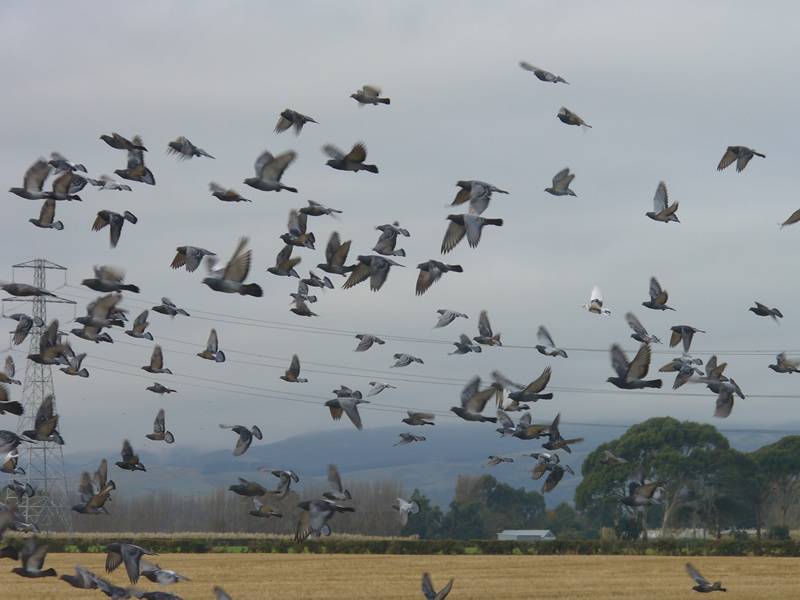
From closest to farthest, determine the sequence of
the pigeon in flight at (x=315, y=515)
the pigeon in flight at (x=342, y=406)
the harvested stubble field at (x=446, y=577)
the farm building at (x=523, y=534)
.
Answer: the pigeon in flight at (x=315, y=515)
the pigeon in flight at (x=342, y=406)
the harvested stubble field at (x=446, y=577)
the farm building at (x=523, y=534)

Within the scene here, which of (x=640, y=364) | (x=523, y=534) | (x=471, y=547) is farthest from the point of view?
(x=523, y=534)

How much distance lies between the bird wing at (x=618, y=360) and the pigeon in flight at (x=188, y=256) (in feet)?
29.2

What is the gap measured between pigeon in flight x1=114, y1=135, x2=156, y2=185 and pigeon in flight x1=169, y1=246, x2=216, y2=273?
182cm

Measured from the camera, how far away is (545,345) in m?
33.1

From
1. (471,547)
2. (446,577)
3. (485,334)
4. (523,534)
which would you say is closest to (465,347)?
(485,334)

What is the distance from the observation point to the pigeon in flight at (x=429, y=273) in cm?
2969

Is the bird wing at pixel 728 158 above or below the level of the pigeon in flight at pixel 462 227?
above

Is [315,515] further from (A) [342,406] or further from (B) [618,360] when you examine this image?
(B) [618,360]

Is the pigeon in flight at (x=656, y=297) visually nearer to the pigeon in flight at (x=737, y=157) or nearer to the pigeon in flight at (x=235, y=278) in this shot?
the pigeon in flight at (x=737, y=157)

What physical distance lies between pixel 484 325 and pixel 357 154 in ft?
30.4

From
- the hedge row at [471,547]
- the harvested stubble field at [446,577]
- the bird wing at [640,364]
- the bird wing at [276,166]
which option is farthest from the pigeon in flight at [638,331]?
the hedge row at [471,547]

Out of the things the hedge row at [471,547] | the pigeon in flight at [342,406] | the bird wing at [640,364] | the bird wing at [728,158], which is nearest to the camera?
the bird wing at [640,364]

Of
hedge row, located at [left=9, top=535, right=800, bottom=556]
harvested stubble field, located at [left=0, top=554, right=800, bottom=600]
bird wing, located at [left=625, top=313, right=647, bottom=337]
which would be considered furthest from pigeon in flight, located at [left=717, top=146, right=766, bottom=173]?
hedge row, located at [left=9, top=535, right=800, bottom=556]

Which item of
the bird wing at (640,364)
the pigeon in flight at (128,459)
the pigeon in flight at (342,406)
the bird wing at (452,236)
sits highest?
the bird wing at (452,236)
